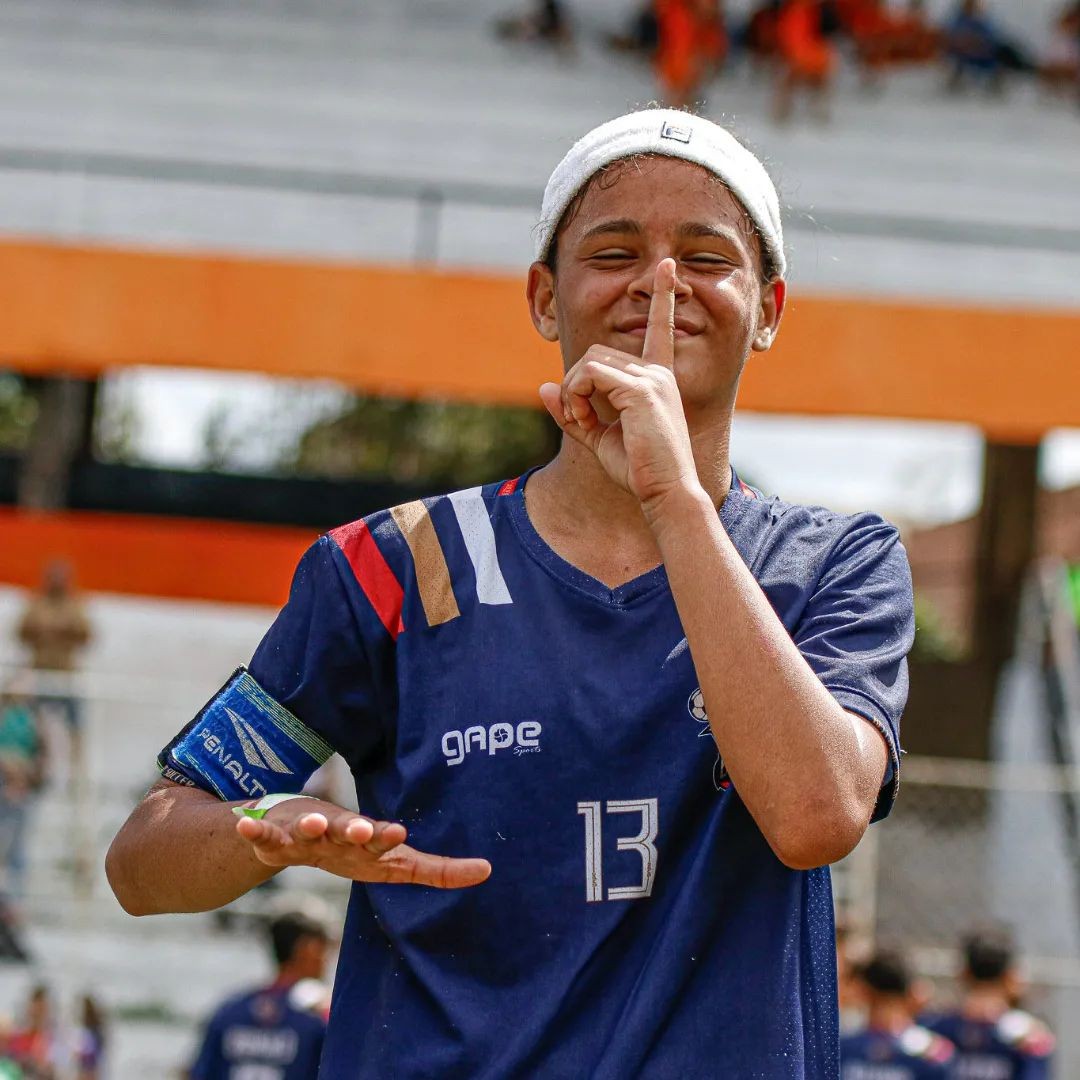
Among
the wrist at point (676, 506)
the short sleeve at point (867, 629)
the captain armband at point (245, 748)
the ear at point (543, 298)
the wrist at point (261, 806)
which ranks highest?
the ear at point (543, 298)

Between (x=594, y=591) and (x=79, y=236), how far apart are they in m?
11.5

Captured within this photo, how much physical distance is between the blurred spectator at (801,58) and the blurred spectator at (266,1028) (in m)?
15.0

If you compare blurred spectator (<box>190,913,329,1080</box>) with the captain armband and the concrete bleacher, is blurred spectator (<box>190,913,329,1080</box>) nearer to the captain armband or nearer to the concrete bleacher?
the captain armband

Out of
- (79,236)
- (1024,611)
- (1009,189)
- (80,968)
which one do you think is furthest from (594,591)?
(1009,189)

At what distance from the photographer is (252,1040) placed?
A: 21.8ft

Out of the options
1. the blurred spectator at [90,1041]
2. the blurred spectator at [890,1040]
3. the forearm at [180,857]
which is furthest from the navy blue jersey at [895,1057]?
the forearm at [180,857]

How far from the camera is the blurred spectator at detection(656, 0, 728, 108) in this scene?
19656 millimetres

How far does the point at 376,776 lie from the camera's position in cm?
184

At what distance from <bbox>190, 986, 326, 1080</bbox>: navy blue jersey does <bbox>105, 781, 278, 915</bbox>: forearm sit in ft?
16.4

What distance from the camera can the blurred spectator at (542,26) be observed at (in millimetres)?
22016

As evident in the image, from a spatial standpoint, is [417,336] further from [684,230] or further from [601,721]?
[601,721]

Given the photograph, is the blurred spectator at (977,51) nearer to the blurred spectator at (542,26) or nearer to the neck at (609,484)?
the blurred spectator at (542,26)

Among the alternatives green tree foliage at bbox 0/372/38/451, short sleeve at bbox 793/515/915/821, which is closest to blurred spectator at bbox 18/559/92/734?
short sleeve at bbox 793/515/915/821

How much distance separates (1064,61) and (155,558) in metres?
14.5
